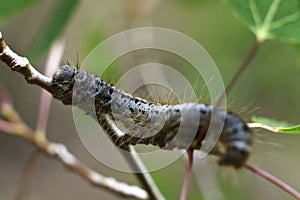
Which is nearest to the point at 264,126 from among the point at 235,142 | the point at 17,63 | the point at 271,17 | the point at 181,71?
the point at 235,142

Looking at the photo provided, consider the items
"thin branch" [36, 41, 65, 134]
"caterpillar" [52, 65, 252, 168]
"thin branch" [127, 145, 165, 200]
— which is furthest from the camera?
"thin branch" [36, 41, 65, 134]

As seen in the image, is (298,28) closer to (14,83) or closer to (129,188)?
(129,188)

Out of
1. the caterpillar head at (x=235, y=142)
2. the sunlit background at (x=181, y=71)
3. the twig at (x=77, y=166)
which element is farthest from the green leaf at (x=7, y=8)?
the caterpillar head at (x=235, y=142)

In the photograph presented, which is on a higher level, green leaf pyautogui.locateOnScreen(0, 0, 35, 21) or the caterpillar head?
green leaf pyautogui.locateOnScreen(0, 0, 35, 21)

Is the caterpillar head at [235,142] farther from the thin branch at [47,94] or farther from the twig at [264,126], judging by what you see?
the thin branch at [47,94]

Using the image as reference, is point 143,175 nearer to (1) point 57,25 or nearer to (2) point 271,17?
(2) point 271,17

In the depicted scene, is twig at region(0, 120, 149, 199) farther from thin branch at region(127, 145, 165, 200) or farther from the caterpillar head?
the caterpillar head

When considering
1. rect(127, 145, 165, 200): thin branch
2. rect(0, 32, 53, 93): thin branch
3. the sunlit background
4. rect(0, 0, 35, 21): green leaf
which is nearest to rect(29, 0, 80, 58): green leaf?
the sunlit background
